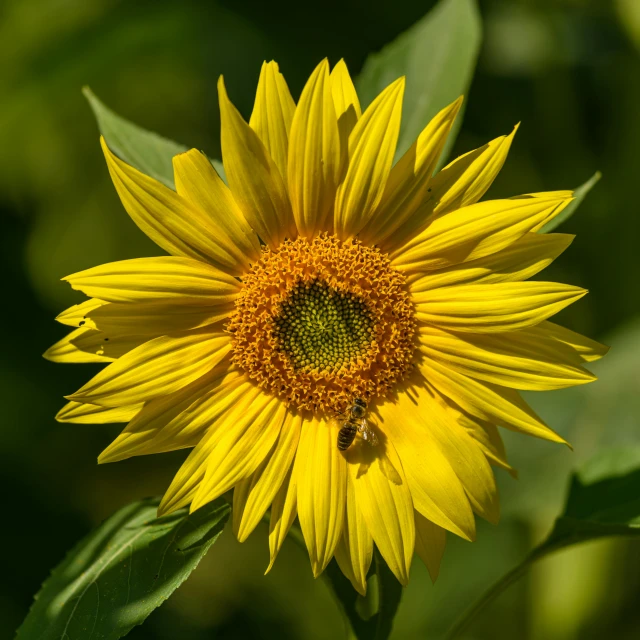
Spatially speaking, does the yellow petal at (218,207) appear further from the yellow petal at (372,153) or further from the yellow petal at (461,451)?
the yellow petal at (461,451)

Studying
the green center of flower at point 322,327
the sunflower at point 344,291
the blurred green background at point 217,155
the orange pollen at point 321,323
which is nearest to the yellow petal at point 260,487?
the sunflower at point 344,291

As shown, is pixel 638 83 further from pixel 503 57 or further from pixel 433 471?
pixel 433 471

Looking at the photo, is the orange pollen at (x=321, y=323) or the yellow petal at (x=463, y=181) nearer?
the yellow petal at (x=463, y=181)

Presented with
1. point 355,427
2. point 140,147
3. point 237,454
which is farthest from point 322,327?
point 140,147

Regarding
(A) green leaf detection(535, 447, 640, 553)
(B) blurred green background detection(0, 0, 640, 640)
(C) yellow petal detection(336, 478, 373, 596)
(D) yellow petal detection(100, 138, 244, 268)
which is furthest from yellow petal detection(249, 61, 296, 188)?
(B) blurred green background detection(0, 0, 640, 640)

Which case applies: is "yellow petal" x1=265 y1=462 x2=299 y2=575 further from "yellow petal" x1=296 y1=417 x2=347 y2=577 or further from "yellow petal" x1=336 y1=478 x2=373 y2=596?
"yellow petal" x1=336 y1=478 x2=373 y2=596

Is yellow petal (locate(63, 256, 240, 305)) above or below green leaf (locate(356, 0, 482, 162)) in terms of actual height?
below

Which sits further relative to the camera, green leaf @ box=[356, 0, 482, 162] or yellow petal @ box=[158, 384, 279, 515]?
green leaf @ box=[356, 0, 482, 162]
